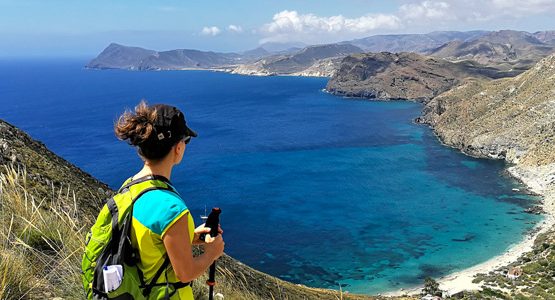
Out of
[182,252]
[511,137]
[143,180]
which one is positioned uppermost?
[143,180]

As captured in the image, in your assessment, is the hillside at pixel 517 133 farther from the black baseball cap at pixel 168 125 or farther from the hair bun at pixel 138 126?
the hair bun at pixel 138 126

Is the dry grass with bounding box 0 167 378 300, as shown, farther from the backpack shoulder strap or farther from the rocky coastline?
the rocky coastline

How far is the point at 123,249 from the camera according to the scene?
274 centimetres

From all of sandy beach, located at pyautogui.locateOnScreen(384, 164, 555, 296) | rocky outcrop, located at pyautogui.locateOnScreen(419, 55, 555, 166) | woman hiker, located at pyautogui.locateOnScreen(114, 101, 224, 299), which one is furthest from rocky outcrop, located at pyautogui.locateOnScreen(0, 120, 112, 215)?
rocky outcrop, located at pyautogui.locateOnScreen(419, 55, 555, 166)

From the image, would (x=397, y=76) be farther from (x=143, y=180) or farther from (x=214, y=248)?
(x=143, y=180)

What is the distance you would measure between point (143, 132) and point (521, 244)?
4334cm

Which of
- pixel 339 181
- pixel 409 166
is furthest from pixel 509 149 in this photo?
pixel 339 181

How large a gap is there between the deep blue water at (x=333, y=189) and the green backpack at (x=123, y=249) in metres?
31.4

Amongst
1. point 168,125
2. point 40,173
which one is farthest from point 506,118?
point 168,125

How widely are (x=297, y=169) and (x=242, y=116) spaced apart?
49.5m

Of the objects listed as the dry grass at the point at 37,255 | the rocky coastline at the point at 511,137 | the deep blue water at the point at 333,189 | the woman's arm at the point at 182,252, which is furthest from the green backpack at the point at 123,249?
the deep blue water at the point at 333,189

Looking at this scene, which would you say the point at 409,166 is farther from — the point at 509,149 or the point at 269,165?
the point at 269,165

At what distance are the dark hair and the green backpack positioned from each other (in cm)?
18

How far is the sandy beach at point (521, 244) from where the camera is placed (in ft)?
104
